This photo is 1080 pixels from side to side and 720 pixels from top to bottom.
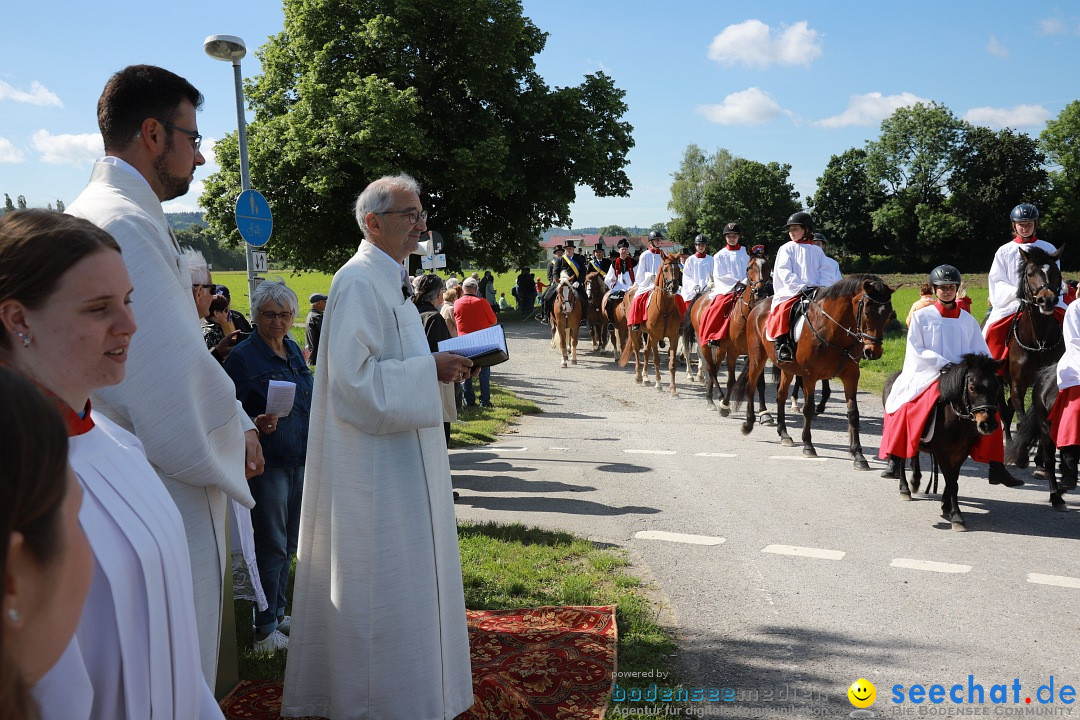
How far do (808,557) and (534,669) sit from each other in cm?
287

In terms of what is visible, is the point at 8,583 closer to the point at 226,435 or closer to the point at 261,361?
the point at 226,435

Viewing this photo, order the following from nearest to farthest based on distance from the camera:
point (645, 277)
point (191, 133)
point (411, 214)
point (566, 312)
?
1. point (191, 133)
2. point (411, 214)
3. point (645, 277)
4. point (566, 312)

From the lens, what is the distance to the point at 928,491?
7.82 meters

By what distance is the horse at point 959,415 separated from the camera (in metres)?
6.57

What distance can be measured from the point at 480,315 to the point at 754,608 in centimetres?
703

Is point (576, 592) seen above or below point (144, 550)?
below

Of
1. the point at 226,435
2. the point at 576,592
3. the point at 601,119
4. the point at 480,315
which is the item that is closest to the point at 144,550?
the point at 226,435

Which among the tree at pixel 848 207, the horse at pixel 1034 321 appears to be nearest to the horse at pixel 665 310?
the horse at pixel 1034 321

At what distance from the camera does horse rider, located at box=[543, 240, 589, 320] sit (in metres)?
21.4

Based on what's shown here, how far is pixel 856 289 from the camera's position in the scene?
31.9 feet

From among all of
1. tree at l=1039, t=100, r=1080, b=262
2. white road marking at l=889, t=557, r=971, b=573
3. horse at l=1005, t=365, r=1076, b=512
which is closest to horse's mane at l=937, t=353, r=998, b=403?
horse at l=1005, t=365, r=1076, b=512

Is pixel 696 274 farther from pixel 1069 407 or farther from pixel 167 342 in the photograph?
pixel 167 342

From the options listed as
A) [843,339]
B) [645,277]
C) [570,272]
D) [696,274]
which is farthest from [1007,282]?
[570,272]

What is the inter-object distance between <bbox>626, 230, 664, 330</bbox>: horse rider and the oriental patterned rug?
39.2 feet
